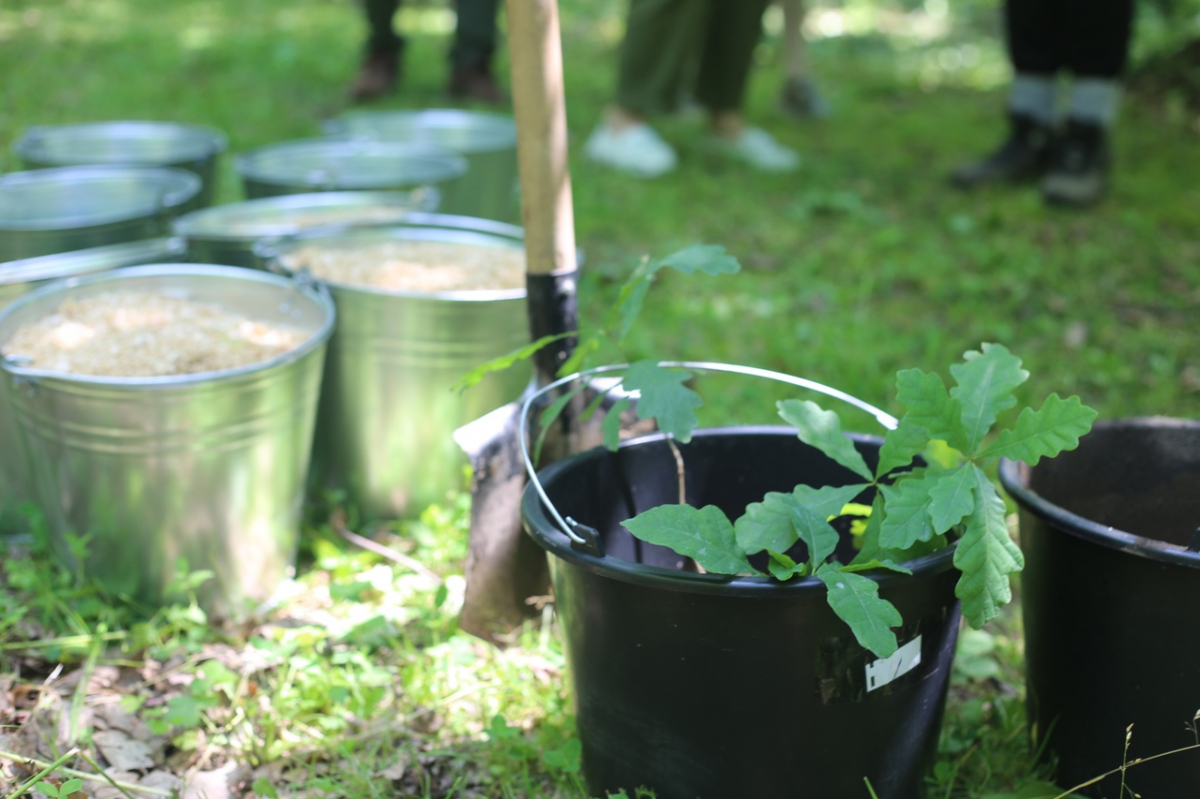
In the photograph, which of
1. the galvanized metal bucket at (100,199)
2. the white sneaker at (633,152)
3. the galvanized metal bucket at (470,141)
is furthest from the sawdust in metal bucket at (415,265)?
the white sneaker at (633,152)

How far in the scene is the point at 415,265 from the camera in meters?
2.17

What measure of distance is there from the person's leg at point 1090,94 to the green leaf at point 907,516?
316 cm

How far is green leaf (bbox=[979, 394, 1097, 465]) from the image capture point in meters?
1.12

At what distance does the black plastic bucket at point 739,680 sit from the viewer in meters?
1.12

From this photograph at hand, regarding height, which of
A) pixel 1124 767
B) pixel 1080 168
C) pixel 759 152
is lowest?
pixel 1124 767

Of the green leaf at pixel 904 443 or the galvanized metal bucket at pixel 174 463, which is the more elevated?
the green leaf at pixel 904 443

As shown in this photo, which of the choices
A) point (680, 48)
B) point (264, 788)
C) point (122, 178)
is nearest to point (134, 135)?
point (122, 178)

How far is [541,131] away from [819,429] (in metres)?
0.62

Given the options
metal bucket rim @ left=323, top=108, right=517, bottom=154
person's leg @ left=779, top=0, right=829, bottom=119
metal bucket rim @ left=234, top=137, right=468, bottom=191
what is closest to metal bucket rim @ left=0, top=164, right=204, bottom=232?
metal bucket rim @ left=234, top=137, right=468, bottom=191

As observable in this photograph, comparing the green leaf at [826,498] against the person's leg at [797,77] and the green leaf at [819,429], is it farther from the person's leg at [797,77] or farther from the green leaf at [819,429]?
the person's leg at [797,77]

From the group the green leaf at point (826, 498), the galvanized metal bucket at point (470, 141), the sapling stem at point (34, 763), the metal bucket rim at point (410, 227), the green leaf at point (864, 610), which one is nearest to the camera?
the green leaf at point (864, 610)

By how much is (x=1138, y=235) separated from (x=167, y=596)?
10.9 feet

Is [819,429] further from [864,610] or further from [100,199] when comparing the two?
[100,199]

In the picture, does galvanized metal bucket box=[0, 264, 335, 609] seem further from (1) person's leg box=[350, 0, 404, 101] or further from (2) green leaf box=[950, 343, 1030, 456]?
(1) person's leg box=[350, 0, 404, 101]
